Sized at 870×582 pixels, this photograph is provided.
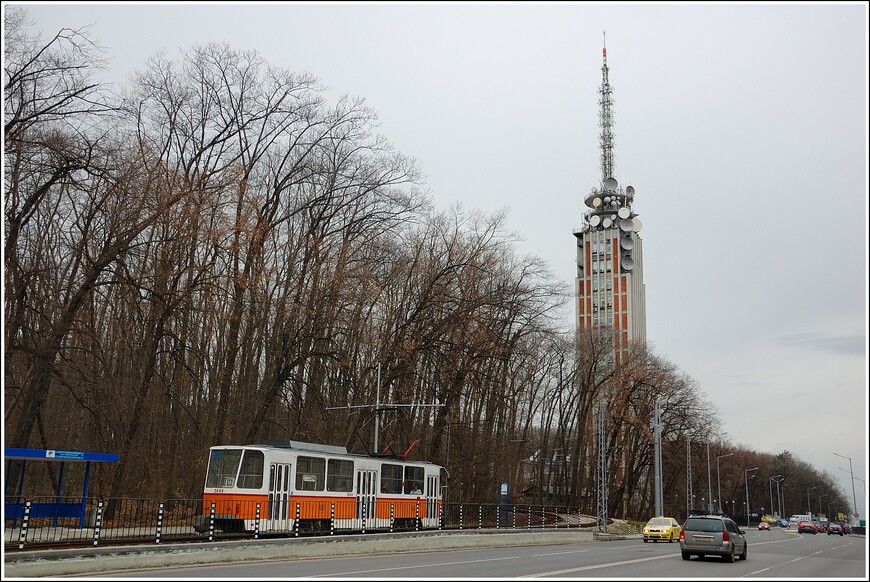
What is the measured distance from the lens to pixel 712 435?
73.8m

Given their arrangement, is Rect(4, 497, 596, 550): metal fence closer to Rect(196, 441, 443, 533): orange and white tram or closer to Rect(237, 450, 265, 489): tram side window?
Rect(196, 441, 443, 533): orange and white tram

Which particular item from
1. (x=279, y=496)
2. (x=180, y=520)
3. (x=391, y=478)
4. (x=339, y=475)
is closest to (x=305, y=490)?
(x=279, y=496)

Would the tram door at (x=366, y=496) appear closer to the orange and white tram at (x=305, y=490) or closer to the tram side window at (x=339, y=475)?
the orange and white tram at (x=305, y=490)

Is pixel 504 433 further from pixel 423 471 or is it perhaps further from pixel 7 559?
pixel 7 559

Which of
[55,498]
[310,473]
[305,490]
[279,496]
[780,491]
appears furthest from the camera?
[780,491]

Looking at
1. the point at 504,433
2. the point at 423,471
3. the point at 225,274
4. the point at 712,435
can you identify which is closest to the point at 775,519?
the point at 712,435

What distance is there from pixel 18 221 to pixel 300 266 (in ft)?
58.9

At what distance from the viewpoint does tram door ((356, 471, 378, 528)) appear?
30.5 metres

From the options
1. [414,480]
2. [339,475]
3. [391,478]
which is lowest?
[414,480]

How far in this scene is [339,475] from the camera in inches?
1164

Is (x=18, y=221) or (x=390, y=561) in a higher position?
(x=18, y=221)

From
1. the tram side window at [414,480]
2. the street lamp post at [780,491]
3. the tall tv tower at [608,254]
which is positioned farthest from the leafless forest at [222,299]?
the street lamp post at [780,491]

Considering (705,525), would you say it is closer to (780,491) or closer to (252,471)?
(252,471)

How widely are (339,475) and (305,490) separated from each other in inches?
76.2
